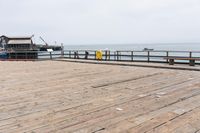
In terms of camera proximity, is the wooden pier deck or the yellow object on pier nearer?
the wooden pier deck

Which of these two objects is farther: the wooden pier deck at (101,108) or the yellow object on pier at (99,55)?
the yellow object on pier at (99,55)

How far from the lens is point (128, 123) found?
13.2 ft

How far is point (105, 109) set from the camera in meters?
4.86

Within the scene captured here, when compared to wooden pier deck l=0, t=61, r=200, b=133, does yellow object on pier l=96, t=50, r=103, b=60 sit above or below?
above

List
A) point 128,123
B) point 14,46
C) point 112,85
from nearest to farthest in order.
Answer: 1. point 128,123
2. point 112,85
3. point 14,46

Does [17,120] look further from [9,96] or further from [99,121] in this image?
[9,96]

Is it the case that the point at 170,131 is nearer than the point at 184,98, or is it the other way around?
the point at 170,131

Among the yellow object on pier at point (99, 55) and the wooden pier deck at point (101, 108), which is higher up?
the yellow object on pier at point (99, 55)

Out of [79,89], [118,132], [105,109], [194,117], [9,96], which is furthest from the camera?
[79,89]

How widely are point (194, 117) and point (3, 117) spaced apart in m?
3.55

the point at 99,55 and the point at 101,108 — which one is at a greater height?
the point at 99,55

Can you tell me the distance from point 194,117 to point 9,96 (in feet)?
14.8

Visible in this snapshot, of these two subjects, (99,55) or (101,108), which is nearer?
(101,108)

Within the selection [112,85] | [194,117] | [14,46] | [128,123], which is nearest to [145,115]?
[128,123]
